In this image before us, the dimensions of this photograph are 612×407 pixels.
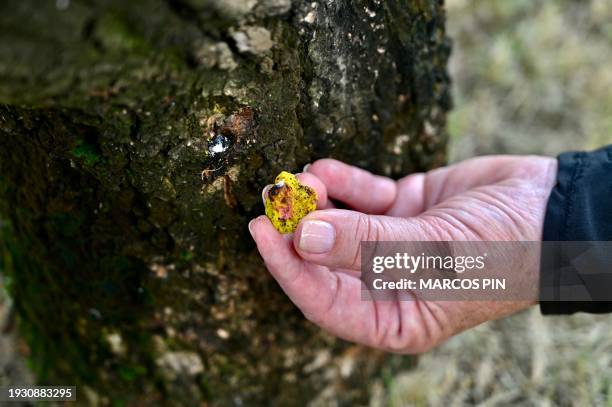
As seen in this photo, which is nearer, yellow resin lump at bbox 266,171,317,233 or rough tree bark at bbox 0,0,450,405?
rough tree bark at bbox 0,0,450,405

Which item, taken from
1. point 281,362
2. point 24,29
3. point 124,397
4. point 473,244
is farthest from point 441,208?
point 124,397

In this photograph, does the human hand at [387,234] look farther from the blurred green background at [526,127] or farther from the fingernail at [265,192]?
the blurred green background at [526,127]

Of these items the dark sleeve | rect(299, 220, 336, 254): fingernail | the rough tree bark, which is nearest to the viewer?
the rough tree bark

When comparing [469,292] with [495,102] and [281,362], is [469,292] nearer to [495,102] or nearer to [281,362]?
[281,362]

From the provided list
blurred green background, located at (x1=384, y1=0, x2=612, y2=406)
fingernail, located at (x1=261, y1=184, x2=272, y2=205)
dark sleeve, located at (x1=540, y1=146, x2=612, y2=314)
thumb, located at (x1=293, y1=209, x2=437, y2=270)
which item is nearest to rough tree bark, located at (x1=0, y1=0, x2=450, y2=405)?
fingernail, located at (x1=261, y1=184, x2=272, y2=205)

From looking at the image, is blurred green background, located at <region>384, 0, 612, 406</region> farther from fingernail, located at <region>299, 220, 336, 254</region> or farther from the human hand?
fingernail, located at <region>299, 220, 336, 254</region>

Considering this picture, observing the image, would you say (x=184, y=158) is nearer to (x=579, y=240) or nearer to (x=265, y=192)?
(x=265, y=192)
